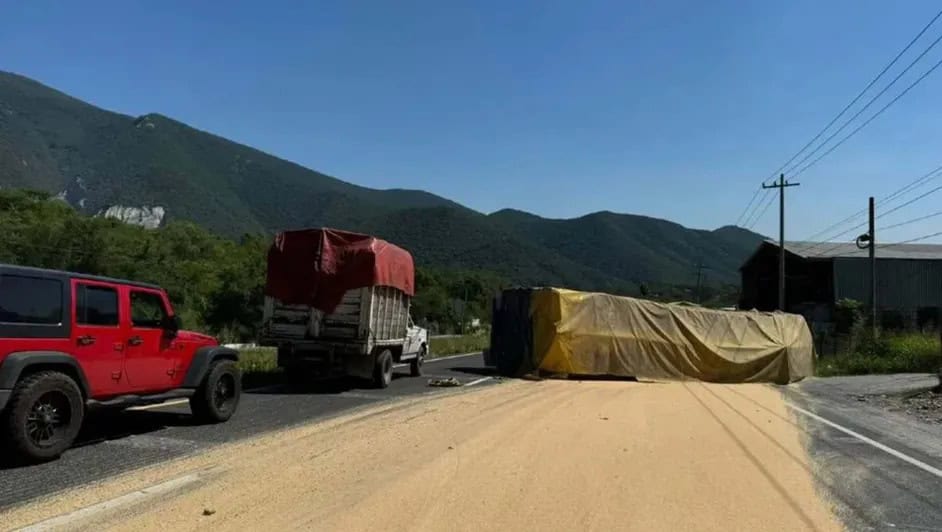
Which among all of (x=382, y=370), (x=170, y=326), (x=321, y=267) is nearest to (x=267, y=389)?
(x=382, y=370)

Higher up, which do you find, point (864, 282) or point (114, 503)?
point (864, 282)

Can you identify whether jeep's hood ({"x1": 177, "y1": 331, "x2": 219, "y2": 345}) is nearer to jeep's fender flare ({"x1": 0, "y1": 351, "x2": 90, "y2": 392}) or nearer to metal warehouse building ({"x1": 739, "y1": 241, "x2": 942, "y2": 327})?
jeep's fender flare ({"x1": 0, "y1": 351, "x2": 90, "y2": 392})

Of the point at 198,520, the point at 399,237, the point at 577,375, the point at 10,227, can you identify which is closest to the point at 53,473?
the point at 198,520

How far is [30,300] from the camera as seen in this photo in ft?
26.1

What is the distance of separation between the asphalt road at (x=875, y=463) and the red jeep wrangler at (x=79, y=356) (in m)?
7.56

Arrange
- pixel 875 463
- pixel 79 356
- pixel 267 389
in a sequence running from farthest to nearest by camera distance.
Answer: pixel 267 389
pixel 875 463
pixel 79 356

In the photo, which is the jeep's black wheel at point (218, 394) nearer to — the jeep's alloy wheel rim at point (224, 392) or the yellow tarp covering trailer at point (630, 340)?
the jeep's alloy wheel rim at point (224, 392)

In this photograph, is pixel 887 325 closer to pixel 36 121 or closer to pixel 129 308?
pixel 129 308

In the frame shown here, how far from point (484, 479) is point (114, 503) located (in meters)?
3.28

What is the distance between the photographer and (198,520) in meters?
5.88

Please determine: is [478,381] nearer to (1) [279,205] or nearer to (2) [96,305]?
(2) [96,305]

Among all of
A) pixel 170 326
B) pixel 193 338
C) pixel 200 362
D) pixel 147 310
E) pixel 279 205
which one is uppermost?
pixel 279 205

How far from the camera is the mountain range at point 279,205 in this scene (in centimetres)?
12300

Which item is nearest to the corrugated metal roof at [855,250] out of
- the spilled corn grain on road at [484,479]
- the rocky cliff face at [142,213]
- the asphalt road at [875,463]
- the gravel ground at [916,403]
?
the gravel ground at [916,403]
